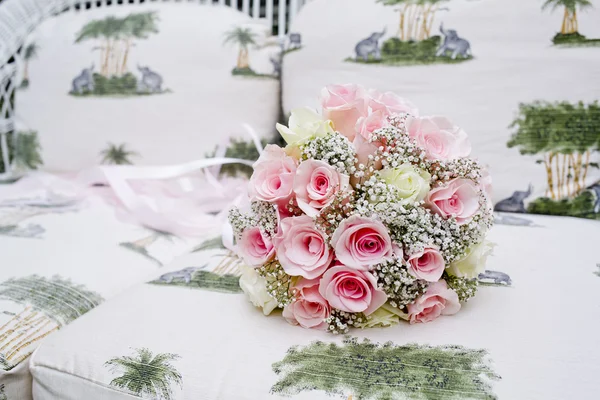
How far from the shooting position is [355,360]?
1.89 ft

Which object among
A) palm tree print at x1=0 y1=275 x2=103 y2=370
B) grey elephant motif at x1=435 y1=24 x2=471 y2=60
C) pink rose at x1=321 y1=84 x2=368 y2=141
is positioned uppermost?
grey elephant motif at x1=435 y1=24 x2=471 y2=60

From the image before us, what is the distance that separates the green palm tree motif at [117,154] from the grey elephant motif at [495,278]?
950 millimetres

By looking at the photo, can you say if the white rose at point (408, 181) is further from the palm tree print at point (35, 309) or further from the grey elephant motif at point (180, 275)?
the palm tree print at point (35, 309)

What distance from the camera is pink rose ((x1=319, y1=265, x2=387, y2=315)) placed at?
0.61m

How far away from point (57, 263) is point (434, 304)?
2.08ft

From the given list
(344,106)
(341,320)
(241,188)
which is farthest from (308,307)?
(241,188)

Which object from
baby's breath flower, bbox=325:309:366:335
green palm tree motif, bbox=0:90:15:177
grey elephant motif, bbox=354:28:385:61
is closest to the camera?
baby's breath flower, bbox=325:309:366:335

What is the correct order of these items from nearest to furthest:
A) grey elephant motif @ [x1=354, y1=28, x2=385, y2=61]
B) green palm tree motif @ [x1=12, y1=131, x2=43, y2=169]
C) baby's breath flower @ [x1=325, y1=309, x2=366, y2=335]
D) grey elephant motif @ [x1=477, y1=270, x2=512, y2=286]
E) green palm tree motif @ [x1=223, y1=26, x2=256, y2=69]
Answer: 1. baby's breath flower @ [x1=325, y1=309, x2=366, y2=335]
2. grey elephant motif @ [x1=477, y1=270, x2=512, y2=286]
3. grey elephant motif @ [x1=354, y1=28, x2=385, y2=61]
4. green palm tree motif @ [x1=223, y1=26, x2=256, y2=69]
5. green palm tree motif @ [x1=12, y1=131, x2=43, y2=169]

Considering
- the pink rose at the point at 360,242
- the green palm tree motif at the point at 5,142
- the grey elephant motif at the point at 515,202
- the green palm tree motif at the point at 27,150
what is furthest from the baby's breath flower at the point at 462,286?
the green palm tree motif at the point at 5,142

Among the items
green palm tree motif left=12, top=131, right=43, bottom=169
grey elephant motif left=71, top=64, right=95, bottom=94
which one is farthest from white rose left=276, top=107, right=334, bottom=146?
green palm tree motif left=12, top=131, right=43, bottom=169

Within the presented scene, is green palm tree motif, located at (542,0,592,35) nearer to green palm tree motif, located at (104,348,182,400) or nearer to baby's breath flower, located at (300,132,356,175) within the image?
baby's breath flower, located at (300,132,356,175)

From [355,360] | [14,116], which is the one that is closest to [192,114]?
[14,116]

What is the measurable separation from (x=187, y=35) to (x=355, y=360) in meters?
1.03

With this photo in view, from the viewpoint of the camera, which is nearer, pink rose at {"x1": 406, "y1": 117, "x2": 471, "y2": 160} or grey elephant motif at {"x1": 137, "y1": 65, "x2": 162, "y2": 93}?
pink rose at {"x1": 406, "y1": 117, "x2": 471, "y2": 160}
